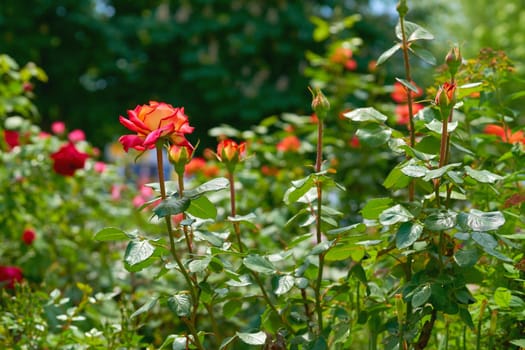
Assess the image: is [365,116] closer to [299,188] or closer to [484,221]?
[299,188]

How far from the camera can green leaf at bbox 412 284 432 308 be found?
1.22m

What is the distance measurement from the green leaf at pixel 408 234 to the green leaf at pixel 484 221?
3.6 inches

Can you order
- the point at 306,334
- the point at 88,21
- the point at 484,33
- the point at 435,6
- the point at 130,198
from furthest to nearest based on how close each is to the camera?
the point at 484,33 < the point at 435,6 < the point at 88,21 < the point at 130,198 < the point at 306,334

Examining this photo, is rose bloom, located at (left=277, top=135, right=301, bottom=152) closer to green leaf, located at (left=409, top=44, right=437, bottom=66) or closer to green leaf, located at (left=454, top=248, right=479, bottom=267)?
green leaf, located at (left=409, top=44, right=437, bottom=66)

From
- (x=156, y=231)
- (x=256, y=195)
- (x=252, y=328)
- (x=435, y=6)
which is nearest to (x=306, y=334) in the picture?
(x=252, y=328)

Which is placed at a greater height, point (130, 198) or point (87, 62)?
point (87, 62)

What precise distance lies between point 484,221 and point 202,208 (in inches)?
19.5

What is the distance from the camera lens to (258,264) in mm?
1338

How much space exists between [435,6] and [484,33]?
1801 mm

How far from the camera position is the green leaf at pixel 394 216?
1.24 m

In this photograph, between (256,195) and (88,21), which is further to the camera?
(88,21)

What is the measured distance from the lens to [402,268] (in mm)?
1532

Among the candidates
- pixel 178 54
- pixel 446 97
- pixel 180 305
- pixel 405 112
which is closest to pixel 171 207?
pixel 180 305

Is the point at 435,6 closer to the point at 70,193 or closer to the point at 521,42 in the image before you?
the point at 521,42
